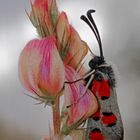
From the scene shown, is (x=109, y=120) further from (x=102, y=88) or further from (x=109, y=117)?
(x=102, y=88)

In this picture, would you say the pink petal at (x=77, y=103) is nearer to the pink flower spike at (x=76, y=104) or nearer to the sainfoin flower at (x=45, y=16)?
the pink flower spike at (x=76, y=104)

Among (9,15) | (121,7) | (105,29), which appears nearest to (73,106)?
(105,29)

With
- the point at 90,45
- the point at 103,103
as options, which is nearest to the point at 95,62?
the point at 90,45

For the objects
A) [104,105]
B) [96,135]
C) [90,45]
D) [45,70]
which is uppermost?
[90,45]

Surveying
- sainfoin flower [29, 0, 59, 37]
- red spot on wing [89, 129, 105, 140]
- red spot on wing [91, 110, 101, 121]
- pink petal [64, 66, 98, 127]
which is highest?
sainfoin flower [29, 0, 59, 37]

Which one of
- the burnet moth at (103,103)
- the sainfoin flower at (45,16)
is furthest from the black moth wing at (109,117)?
the sainfoin flower at (45,16)

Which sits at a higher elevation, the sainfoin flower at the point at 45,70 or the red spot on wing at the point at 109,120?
the sainfoin flower at the point at 45,70

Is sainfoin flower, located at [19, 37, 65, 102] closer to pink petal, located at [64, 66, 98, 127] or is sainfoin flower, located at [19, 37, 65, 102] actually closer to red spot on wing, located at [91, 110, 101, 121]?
pink petal, located at [64, 66, 98, 127]

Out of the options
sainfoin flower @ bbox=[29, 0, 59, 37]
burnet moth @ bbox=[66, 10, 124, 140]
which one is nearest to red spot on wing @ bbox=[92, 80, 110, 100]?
burnet moth @ bbox=[66, 10, 124, 140]
